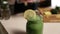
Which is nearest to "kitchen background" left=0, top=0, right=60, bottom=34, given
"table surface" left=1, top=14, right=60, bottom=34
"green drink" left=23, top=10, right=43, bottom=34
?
"table surface" left=1, top=14, right=60, bottom=34

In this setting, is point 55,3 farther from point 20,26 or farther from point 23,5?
point 20,26

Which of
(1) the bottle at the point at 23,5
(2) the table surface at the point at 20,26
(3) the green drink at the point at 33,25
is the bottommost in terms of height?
(2) the table surface at the point at 20,26

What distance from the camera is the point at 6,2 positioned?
3.82ft

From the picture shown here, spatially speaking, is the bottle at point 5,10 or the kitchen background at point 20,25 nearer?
the kitchen background at point 20,25

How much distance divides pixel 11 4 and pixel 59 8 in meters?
0.35

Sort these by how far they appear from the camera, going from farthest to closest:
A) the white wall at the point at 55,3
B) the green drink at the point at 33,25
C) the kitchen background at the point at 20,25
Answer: the white wall at the point at 55,3
the kitchen background at the point at 20,25
the green drink at the point at 33,25

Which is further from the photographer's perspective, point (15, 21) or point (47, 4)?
point (47, 4)

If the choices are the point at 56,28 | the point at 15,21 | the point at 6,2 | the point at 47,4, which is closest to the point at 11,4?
the point at 6,2

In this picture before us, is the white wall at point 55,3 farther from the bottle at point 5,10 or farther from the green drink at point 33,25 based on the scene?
the green drink at point 33,25

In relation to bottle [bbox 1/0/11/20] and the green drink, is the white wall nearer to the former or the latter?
bottle [bbox 1/0/11/20]

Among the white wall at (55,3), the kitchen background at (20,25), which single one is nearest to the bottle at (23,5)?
the kitchen background at (20,25)

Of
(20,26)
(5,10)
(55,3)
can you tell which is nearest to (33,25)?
(20,26)

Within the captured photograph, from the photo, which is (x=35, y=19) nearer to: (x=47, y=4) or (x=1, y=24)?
(x=1, y=24)

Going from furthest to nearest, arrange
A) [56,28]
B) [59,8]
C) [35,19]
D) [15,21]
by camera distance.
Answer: [59,8], [15,21], [56,28], [35,19]
